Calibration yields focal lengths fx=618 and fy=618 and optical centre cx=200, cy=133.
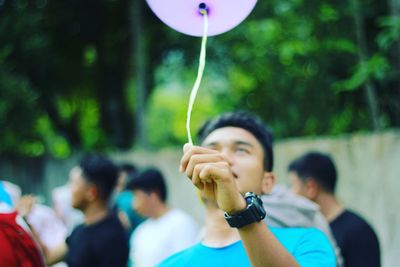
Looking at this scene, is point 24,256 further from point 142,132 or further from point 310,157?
point 142,132

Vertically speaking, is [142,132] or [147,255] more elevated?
[142,132]

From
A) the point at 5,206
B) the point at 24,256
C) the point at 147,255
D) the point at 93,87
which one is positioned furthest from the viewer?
the point at 93,87

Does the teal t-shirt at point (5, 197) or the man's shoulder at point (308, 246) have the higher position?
the teal t-shirt at point (5, 197)

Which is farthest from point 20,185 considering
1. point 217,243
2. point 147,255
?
point 217,243

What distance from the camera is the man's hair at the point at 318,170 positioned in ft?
13.5

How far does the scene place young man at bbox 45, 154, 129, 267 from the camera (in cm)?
413

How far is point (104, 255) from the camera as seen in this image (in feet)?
13.5

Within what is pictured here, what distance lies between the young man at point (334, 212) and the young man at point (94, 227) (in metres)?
1.29

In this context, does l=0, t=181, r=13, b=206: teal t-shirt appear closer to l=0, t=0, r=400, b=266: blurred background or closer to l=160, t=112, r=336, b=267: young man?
l=160, t=112, r=336, b=267: young man

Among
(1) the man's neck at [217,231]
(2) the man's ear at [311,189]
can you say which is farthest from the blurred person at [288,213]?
(2) the man's ear at [311,189]

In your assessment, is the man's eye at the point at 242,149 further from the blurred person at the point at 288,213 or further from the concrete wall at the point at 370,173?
the concrete wall at the point at 370,173

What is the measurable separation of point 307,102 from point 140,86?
11.7 ft

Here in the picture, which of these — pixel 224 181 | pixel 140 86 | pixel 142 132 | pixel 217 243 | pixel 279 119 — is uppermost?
pixel 140 86

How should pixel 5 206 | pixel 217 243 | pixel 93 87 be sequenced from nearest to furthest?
1. pixel 217 243
2. pixel 5 206
3. pixel 93 87
